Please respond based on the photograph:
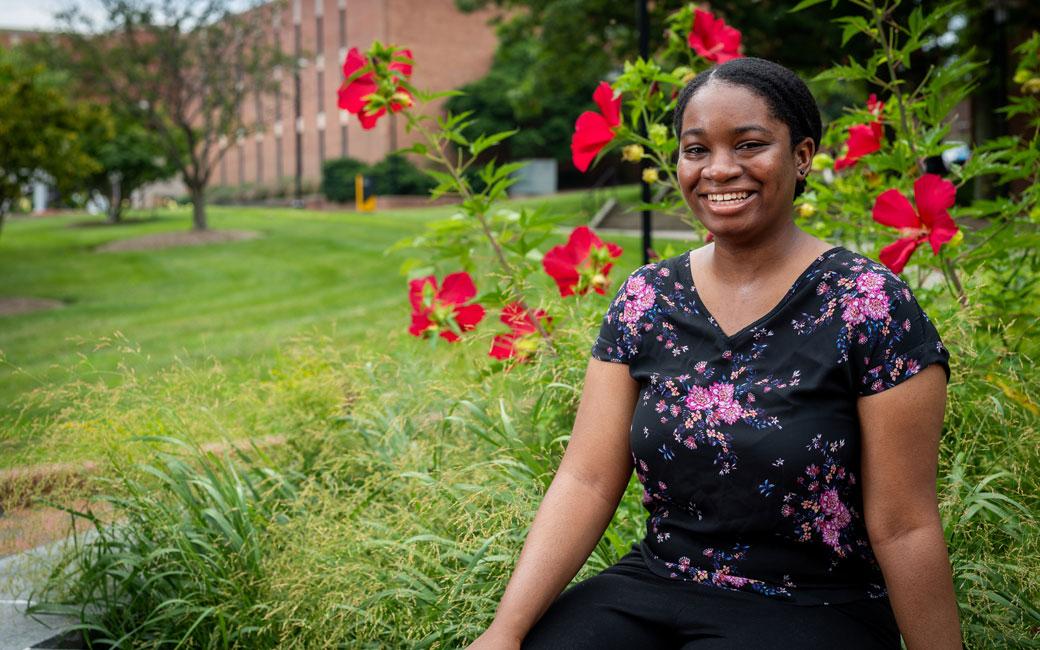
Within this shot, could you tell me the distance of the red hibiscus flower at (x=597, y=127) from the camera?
268cm

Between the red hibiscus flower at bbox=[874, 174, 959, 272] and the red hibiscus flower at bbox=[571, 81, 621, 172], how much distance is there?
2.63ft

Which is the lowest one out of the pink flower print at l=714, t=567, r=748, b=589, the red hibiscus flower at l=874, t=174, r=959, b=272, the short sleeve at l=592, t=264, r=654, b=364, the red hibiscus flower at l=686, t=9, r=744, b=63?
the pink flower print at l=714, t=567, r=748, b=589

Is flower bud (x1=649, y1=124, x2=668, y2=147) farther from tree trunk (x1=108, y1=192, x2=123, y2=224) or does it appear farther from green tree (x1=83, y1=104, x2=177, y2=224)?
tree trunk (x1=108, y1=192, x2=123, y2=224)

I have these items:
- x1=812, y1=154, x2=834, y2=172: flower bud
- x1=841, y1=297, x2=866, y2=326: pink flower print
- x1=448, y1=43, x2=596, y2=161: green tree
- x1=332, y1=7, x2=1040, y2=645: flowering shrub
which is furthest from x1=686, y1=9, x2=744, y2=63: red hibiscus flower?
x1=448, y1=43, x2=596, y2=161: green tree

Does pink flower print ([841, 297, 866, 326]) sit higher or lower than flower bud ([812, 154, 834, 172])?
lower

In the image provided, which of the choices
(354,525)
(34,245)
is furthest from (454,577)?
(34,245)

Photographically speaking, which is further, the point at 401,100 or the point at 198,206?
the point at 198,206

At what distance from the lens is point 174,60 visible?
1767cm

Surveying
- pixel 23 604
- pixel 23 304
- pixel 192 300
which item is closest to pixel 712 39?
pixel 23 604

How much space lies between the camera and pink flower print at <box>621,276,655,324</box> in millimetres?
1746

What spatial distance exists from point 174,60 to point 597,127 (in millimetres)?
17208

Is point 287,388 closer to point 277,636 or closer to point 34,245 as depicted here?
point 277,636

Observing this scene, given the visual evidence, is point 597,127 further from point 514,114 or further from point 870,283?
point 514,114

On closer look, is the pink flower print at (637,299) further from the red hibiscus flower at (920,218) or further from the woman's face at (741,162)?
the red hibiscus flower at (920,218)
